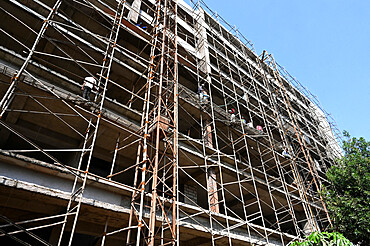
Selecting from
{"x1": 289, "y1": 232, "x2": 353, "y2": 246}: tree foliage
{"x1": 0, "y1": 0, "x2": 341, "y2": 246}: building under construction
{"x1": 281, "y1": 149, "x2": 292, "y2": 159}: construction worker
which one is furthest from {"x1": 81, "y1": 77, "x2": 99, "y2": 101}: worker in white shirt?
{"x1": 281, "y1": 149, "x2": 292, "y2": 159}: construction worker

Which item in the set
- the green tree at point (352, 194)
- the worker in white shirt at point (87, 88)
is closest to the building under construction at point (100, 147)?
the worker in white shirt at point (87, 88)

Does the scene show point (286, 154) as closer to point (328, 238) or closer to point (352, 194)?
point (352, 194)

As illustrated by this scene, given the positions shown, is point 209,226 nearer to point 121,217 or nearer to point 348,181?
point 121,217

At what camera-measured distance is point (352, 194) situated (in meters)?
13.5

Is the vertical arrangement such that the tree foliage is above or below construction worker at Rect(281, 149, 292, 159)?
below

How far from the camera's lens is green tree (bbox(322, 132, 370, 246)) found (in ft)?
39.2

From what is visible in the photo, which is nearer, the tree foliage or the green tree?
the tree foliage

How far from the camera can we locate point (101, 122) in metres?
8.37

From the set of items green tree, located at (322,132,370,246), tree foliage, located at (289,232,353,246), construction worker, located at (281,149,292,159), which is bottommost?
tree foliage, located at (289,232,353,246)

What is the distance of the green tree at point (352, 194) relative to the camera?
11961 millimetres

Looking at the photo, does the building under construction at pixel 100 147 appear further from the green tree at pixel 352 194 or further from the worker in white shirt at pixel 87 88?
the green tree at pixel 352 194

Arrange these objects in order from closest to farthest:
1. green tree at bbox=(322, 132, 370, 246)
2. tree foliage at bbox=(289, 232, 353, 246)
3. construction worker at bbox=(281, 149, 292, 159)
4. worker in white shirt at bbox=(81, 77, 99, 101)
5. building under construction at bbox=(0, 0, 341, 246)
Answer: tree foliage at bbox=(289, 232, 353, 246) → building under construction at bbox=(0, 0, 341, 246) → worker in white shirt at bbox=(81, 77, 99, 101) → green tree at bbox=(322, 132, 370, 246) → construction worker at bbox=(281, 149, 292, 159)

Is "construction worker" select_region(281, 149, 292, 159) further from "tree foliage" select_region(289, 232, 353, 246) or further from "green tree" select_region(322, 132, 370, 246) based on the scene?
"tree foliage" select_region(289, 232, 353, 246)

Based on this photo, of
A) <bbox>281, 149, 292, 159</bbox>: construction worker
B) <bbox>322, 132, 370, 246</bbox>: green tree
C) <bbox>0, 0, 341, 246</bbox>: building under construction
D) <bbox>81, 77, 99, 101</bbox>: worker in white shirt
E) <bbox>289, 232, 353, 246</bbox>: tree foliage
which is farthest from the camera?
<bbox>281, 149, 292, 159</bbox>: construction worker
